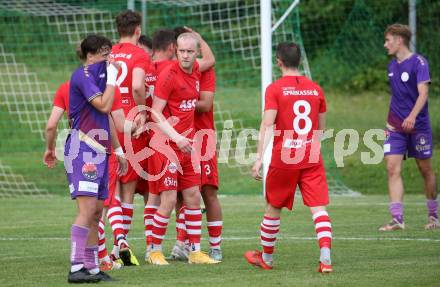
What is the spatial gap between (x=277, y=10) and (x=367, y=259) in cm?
1132

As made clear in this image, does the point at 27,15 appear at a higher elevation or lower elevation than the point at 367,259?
higher

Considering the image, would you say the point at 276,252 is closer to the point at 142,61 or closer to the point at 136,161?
the point at 136,161

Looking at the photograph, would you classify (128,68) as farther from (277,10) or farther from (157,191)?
(277,10)

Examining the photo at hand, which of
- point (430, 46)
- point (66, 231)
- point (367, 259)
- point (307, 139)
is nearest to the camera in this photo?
point (307, 139)

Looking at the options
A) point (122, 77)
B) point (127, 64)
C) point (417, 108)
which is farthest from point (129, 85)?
point (417, 108)

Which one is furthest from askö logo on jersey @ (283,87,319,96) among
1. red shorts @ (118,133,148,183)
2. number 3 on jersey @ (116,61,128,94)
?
number 3 on jersey @ (116,61,128,94)

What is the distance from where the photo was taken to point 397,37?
12.2 metres

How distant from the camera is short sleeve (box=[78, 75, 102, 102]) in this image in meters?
7.78

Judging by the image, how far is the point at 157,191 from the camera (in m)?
9.38

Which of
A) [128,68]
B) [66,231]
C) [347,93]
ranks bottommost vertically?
[347,93]

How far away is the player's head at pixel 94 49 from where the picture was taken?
26.2 ft

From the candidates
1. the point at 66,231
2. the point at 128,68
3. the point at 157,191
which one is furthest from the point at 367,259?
the point at 66,231

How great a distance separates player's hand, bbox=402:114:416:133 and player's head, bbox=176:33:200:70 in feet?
12.3

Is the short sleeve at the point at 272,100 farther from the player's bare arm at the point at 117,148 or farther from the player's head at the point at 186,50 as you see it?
the player's bare arm at the point at 117,148
